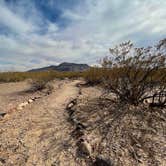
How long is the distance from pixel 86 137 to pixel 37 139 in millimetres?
1191

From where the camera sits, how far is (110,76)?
29.9ft

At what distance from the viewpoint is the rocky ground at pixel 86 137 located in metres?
4.56

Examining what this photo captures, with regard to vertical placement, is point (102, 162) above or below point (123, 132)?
below

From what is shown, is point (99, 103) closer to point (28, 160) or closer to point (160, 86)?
point (160, 86)

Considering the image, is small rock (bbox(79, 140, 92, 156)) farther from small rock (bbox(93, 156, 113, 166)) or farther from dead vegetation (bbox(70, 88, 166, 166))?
small rock (bbox(93, 156, 113, 166))

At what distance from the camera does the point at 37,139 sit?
5586mm

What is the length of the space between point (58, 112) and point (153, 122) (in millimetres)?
3258

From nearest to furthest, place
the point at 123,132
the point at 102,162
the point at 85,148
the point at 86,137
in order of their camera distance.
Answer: the point at 102,162, the point at 85,148, the point at 86,137, the point at 123,132

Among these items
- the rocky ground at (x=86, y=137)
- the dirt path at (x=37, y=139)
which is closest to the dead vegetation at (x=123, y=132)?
the rocky ground at (x=86, y=137)

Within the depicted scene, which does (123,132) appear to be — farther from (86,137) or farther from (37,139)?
(37,139)

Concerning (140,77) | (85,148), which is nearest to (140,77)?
(140,77)

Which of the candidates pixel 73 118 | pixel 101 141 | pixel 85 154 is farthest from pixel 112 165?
pixel 73 118

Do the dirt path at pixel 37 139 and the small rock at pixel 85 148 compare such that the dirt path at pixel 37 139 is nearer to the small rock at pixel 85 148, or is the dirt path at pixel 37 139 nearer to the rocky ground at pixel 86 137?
the rocky ground at pixel 86 137

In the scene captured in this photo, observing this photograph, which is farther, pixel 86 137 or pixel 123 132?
pixel 123 132
